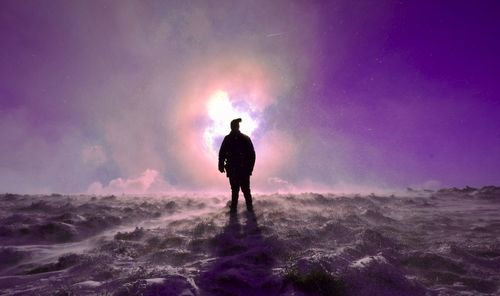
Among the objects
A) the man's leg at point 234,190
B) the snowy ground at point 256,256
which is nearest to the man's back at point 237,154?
the man's leg at point 234,190

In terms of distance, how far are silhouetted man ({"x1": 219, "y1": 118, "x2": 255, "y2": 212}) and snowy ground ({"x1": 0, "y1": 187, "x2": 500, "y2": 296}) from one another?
0.89m

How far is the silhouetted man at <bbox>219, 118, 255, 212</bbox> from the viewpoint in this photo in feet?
37.0

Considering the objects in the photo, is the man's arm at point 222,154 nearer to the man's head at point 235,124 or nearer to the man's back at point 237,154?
the man's back at point 237,154

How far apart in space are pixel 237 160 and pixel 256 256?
549 cm

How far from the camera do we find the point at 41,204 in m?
13.3

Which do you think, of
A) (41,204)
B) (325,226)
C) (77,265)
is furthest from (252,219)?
(41,204)

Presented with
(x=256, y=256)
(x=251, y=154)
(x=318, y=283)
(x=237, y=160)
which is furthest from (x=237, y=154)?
(x=318, y=283)

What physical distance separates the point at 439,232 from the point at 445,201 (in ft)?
29.4

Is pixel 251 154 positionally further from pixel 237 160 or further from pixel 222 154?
pixel 222 154

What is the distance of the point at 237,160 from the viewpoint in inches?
443

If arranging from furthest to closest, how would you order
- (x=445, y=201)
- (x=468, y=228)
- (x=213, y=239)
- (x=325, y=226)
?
→ (x=445, y=201), (x=468, y=228), (x=325, y=226), (x=213, y=239)

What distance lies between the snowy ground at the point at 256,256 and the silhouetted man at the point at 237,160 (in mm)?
894

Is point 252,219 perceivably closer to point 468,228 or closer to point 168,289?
point 168,289

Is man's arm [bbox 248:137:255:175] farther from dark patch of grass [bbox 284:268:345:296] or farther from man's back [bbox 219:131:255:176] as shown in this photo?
dark patch of grass [bbox 284:268:345:296]
